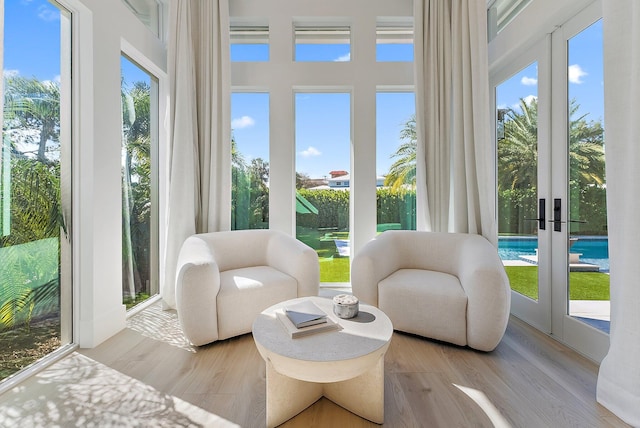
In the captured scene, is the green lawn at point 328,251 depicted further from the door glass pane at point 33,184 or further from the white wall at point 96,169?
the door glass pane at point 33,184

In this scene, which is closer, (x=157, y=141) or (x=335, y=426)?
(x=335, y=426)

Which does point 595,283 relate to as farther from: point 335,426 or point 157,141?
point 157,141

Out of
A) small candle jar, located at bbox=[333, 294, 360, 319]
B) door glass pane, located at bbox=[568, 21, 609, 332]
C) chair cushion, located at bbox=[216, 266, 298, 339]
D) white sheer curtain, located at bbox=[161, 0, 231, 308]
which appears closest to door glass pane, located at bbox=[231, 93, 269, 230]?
white sheer curtain, located at bbox=[161, 0, 231, 308]

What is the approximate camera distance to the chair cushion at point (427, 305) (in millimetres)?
2094

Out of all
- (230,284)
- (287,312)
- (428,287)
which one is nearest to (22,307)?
(230,284)

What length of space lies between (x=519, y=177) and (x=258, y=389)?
103 inches

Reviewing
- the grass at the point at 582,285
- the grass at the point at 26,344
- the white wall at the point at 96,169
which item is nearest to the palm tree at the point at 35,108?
the white wall at the point at 96,169

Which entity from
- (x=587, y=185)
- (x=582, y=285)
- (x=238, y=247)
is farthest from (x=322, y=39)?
(x=582, y=285)

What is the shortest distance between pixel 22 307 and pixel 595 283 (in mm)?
3550

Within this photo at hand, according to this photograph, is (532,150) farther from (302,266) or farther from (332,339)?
(332,339)

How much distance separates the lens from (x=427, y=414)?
147 cm

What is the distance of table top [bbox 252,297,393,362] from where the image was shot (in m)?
1.23

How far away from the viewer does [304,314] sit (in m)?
1.51

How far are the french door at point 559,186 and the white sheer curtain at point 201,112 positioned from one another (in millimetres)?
2652
